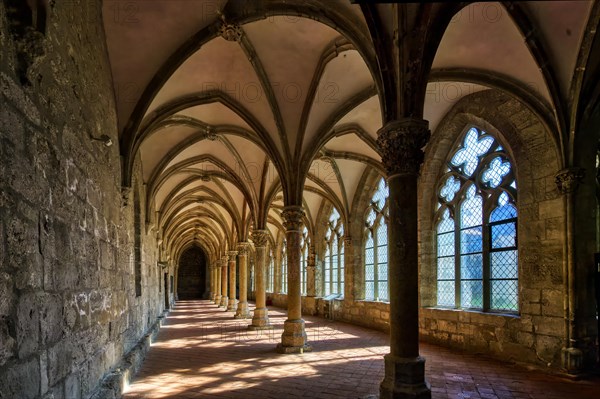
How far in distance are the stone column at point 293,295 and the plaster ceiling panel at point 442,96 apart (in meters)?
3.63

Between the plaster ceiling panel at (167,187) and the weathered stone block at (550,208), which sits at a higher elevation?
the plaster ceiling panel at (167,187)

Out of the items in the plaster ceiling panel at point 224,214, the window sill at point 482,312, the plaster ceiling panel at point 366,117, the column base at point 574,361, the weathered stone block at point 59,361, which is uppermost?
the plaster ceiling panel at point 366,117

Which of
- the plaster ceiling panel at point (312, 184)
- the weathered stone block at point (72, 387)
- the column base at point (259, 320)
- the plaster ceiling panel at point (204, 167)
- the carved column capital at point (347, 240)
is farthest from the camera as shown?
the plaster ceiling panel at point (312, 184)

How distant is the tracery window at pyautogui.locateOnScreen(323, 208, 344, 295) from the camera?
1700 centimetres

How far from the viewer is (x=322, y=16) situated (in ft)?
20.8

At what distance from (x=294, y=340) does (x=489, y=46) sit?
6254 mm

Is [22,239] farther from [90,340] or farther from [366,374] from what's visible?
[366,374]

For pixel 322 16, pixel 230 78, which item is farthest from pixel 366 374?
pixel 230 78

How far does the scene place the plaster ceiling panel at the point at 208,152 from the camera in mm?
12955

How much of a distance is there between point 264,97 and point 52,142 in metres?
6.03

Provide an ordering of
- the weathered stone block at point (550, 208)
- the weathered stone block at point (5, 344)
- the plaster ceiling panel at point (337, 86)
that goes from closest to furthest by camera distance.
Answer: the weathered stone block at point (5, 344) < the weathered stone block at point (550, 208) < the plaster ceiling panel at point (337, 86)

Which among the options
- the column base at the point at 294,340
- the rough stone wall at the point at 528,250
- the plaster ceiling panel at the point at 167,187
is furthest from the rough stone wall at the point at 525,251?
the plaster ceiling panel at the point at 167,187

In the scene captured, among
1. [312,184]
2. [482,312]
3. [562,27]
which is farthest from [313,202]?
[562,27]

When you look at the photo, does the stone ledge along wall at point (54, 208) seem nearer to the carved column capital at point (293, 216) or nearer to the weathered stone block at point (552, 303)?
the carved column capital at point (293, 216)
